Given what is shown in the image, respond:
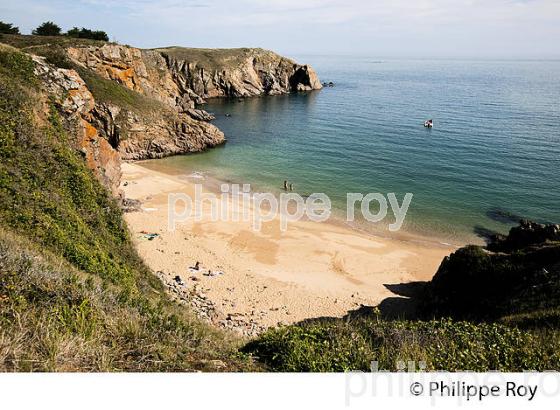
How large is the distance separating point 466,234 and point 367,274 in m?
11.7

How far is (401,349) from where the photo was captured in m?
6.88

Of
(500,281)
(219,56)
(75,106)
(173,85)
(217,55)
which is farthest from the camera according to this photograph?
(217,55)

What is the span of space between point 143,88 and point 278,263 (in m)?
49.6

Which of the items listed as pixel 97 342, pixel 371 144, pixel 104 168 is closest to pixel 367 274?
pixel 104 168

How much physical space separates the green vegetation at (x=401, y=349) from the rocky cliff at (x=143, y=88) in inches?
627

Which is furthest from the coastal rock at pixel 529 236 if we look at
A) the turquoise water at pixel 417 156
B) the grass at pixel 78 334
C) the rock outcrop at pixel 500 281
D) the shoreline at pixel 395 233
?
the grass at pixel 78 334

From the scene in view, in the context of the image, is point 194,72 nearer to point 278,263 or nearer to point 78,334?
point 278,263

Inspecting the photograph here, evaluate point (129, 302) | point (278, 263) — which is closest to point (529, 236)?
point (278, 263)

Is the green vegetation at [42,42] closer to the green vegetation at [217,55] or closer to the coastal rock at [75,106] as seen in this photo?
the coastal rock at [75,106]

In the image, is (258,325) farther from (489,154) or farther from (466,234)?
(489,154)

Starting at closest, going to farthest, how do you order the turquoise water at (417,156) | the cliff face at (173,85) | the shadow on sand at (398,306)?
the shadow on sand at (398,306) < the turquoise water at (417,156) < the cliff face at (173,85)

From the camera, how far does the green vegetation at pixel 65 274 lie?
5.49m

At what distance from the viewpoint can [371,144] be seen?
183ft

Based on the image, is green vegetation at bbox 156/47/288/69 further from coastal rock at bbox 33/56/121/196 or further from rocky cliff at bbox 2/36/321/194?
coastal rock at bbox 33/56/121/196
